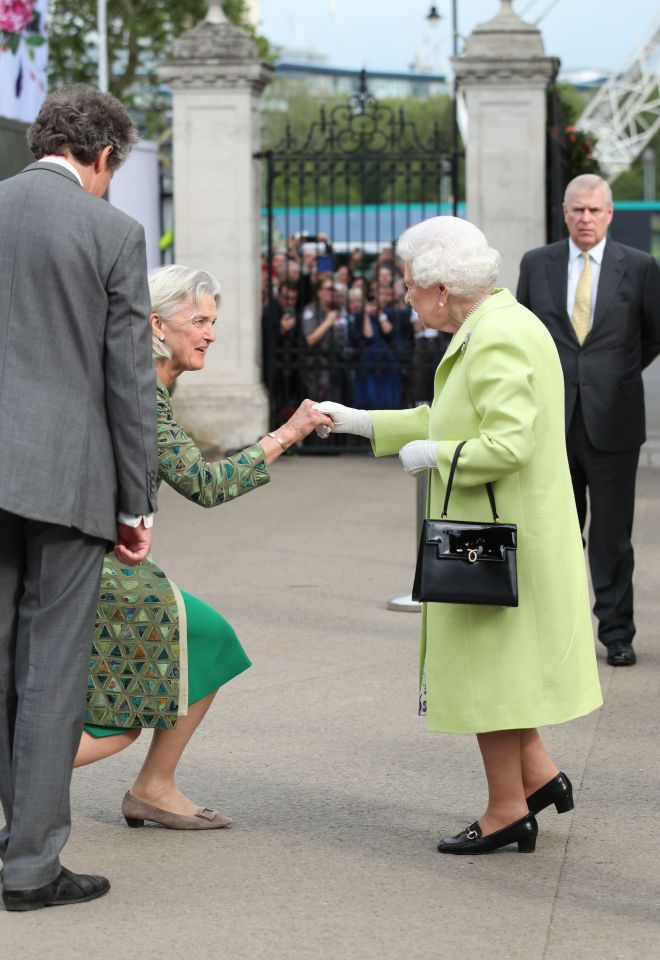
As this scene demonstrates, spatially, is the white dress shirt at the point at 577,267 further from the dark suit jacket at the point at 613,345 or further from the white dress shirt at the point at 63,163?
the white dress shirt at the point at 63,163

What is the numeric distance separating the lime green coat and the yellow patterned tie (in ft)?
8.68

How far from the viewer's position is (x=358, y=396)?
49.9 feet

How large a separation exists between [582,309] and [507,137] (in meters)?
7.93

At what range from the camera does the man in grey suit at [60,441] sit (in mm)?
3795

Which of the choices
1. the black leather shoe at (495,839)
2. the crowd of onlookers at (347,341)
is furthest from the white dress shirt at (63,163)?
the crowd of onlookers at (347,341)

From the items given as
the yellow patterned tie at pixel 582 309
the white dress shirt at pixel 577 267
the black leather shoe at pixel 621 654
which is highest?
the white dress shirt at pixel 577 267

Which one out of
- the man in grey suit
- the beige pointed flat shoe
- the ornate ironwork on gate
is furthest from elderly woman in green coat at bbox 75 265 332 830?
the ornate ironwork on gate

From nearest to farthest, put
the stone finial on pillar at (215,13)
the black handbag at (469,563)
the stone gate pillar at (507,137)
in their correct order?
the black handbag at (469,563) → the stone gate pillar at (507,137) → the stone finial on pillar at (215,13)

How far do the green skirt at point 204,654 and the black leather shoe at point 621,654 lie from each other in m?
2.60

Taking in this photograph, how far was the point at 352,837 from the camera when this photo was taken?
181 inches

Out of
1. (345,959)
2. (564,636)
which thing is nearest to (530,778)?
(564,636)

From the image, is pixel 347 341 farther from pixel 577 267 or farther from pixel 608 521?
pixel 608 521

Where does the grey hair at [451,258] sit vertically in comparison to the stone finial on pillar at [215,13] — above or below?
below

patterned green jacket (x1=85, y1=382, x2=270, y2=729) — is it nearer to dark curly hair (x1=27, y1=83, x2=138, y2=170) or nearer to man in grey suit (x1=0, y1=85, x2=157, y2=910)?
man in grey suit (x1=0, y1=85, x2=157, y2=910)
